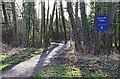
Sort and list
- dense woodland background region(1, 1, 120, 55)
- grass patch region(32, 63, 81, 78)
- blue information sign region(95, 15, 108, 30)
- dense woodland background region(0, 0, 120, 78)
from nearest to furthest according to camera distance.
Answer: grass patch region(32, 63, 81, 78), dense woodland background region(0, 0, 120, 78), blue information sign region(95, 15, 108, 30), dense woodland background region(1, 1, 120, 55)

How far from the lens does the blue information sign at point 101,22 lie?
7.59m

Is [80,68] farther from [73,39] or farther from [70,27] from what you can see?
[70,27]

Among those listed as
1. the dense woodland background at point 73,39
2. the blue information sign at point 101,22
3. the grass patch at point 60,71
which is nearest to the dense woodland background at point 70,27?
the dense woodland background at point 73,39

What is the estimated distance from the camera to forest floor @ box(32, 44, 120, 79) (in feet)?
18.4

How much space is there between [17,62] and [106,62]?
106 inches

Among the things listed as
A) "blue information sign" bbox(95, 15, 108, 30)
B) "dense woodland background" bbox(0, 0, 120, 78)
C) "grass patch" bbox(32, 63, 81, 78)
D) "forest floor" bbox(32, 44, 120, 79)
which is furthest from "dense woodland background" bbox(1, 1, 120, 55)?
"grass patch" bbox(32, 63, 81, 78)

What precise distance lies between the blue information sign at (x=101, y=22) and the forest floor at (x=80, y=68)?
1021 millimetres

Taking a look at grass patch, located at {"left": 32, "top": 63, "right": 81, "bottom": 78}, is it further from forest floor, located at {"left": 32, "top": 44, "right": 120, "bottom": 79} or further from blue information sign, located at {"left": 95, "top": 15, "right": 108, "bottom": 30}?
blue information sign, located at {"left": 95, "top": 15, "right": 108, "bottom": 30}

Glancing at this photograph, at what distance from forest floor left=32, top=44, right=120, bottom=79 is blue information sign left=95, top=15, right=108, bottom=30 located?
102 centimetres

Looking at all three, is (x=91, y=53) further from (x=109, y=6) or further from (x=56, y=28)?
(x=56, y=28)

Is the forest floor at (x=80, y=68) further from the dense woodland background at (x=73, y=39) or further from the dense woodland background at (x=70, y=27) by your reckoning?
the dense woodland background at (x=70, y=27)

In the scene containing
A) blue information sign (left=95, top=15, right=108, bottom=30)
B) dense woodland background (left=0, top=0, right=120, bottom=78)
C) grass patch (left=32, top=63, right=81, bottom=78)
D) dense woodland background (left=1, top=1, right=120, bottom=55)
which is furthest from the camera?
dense woodland background (left=1, top=1, right=120, bottom=55)

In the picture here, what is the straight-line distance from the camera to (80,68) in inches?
249

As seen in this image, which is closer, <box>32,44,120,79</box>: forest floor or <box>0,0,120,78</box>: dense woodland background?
<box>32,44,120,79</box>: forest floor
